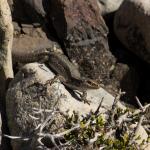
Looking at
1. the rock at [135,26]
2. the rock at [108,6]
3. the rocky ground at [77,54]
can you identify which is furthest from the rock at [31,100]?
the rock at [108,6]

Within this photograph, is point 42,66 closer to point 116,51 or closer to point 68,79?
point 68,79

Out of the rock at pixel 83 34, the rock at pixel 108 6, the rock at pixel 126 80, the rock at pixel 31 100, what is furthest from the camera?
the rock at pixel 108 6

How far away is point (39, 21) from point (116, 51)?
1.59 meters

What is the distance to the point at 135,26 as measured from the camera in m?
11.3

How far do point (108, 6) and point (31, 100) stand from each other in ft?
12.5

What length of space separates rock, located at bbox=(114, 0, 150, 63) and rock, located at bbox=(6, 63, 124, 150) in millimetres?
2235

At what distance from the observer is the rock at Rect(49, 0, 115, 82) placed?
11.0 m

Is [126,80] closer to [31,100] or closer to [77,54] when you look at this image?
[77,54]

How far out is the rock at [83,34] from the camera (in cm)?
1098

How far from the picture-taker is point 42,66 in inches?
377

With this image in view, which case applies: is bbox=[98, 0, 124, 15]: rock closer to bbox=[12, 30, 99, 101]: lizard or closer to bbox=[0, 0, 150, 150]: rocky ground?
bbox=[0, 0, 150, 150]: rocky ground

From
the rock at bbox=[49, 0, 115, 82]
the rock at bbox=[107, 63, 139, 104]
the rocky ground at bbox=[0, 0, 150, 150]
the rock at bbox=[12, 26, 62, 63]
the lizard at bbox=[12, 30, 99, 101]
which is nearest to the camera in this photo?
the rocky ground at bbox=[0, 0, 150, 150]

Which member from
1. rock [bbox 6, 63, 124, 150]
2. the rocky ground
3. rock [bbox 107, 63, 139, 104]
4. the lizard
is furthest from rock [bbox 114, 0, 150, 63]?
rock [bbox 6, 63, 124, 150]

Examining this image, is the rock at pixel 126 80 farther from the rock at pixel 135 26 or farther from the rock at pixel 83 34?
the rock at pixel 135 26
